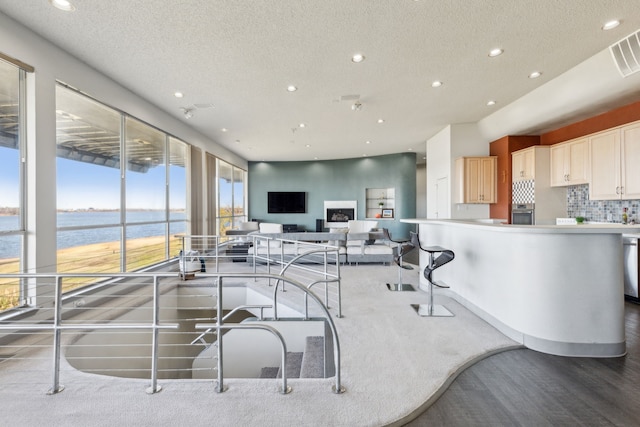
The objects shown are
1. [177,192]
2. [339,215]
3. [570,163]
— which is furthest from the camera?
[339,215]

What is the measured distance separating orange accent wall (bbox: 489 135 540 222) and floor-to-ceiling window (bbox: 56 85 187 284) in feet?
23.8

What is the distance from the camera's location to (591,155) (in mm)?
4832

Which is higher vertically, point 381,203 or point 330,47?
point 330,47

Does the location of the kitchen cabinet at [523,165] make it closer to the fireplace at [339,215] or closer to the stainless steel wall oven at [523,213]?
the stainless steel wall oven at [523,213]

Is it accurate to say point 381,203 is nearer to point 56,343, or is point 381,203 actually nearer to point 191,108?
point 191,108

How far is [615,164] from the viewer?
4441 millimetres

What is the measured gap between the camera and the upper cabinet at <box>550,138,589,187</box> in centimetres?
500

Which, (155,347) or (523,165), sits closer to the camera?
(155,347)

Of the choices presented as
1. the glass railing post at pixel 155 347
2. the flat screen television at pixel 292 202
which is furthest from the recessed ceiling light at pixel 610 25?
the flat screen television at pixel 292 202

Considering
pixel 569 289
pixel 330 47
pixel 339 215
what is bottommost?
pixel 569 289

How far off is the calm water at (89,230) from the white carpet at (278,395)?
136cm

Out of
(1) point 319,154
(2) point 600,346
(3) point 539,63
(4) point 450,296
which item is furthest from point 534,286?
(1) point 319,154

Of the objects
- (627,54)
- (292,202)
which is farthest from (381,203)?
(627,54)

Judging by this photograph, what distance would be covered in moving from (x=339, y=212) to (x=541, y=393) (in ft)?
32.2
